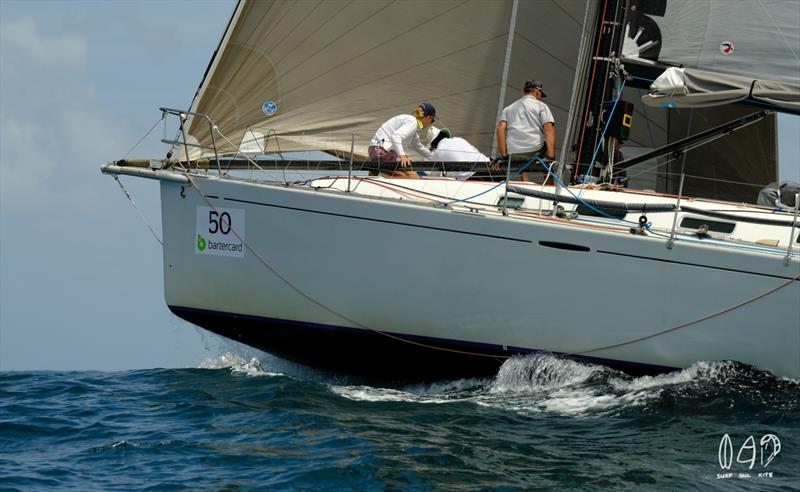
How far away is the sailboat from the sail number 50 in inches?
0.6

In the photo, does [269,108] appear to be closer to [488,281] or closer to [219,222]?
[219,222]

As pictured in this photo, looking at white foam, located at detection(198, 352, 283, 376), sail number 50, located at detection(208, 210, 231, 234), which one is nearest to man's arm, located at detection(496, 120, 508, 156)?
sail number 50, located at detection(208, 210, 231, 234)

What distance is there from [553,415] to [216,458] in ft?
7.79

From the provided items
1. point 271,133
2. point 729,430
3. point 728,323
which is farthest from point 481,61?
point 729,430

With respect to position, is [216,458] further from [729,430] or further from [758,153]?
[758,153]

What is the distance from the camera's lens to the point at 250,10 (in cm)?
913

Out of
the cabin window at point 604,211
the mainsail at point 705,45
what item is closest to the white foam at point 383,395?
the cabin window at point 604,211

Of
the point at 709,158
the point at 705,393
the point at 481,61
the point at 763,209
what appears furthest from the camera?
the point at 709,158

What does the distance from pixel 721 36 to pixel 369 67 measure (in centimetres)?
324

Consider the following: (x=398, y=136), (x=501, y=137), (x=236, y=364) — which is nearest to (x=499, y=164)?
(x=501, y=137)

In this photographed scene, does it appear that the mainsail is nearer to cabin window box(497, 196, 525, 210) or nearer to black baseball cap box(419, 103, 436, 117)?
cabin window box(497, 196, 525, 210)

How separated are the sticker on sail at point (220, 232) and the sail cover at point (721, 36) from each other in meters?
3.94

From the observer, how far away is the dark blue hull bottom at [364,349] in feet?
26.2

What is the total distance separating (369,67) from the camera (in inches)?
372
